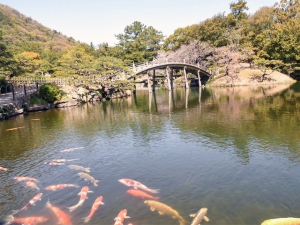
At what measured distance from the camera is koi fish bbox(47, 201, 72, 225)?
740cm

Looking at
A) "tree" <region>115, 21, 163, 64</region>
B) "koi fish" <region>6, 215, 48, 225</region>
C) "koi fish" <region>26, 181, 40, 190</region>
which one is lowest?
"koi fish" <region>6, 215, 48, 225</region>

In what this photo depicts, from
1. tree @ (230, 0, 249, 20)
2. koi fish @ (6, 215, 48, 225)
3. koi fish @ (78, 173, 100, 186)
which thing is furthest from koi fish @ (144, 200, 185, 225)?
tree @ (230, 0, 249, 20)

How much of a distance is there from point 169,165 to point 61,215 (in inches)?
203

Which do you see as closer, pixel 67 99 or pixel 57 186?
pixel 57 186

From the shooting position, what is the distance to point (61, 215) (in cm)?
779

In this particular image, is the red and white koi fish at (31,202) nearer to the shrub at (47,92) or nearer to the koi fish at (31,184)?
the koi fish at (31,184)

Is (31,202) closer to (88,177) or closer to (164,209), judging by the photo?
(88,177)

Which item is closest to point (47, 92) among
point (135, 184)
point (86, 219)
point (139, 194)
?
point (135, 184)

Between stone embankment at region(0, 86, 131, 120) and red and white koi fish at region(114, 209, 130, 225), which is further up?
stone embankment at region(0, 86, 131, 120)

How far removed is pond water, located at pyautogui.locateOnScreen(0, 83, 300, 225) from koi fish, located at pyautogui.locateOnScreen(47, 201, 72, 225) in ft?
0.48

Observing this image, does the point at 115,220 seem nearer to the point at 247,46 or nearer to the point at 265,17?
the point at 247,46

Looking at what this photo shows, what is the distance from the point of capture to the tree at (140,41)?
2331 inches

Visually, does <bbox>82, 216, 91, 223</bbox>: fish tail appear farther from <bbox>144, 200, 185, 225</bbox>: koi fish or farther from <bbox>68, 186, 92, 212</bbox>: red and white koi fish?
<bbox>144, 200, 185, 225</bbox>: koi fish

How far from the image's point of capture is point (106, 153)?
13367 millimetres
